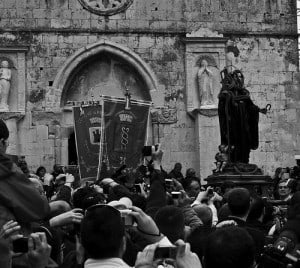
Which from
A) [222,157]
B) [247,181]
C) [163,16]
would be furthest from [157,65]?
[247,181]

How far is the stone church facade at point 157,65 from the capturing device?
19.8m

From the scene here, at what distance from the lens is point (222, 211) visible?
20.5ft

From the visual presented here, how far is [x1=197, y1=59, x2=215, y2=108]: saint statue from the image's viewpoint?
20.0m

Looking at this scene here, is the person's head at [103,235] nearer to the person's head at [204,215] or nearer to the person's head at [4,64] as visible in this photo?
the person's head at [204,215]

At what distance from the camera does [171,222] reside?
4.86 metres

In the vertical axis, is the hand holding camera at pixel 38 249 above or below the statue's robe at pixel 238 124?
below

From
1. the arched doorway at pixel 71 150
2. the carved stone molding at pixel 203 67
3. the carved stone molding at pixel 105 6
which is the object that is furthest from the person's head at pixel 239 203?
the carved stone molding at pixel 105 6

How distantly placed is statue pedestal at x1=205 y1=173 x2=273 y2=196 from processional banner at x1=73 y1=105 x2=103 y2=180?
Result: 2537 mm

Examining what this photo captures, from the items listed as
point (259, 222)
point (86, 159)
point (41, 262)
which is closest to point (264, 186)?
point (86, 159)

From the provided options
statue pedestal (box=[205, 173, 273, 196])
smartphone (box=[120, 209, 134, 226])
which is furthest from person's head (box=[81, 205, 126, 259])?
statue pedestal (box=[205, 173, 273, 196])

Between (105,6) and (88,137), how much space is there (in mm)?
6960

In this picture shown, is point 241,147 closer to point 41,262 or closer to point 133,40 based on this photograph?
point 133,40

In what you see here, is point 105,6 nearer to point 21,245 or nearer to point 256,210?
point 256,210

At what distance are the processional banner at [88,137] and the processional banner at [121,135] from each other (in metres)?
0.19
